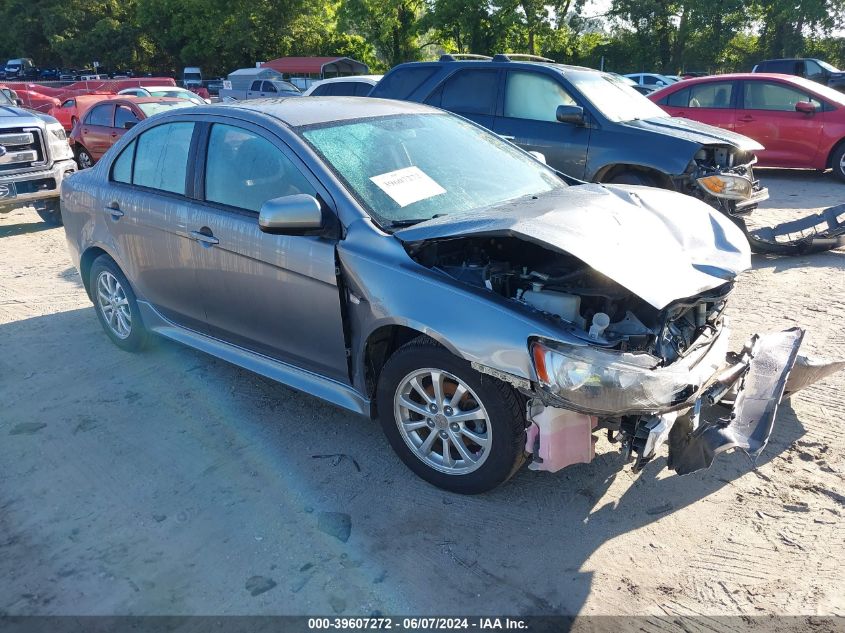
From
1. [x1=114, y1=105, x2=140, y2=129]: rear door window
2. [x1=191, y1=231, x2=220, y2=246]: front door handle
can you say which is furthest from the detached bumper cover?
[x1=114, y1=105, x2=140, y2=129]: rear door window

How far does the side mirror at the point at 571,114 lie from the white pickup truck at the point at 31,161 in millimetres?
6126

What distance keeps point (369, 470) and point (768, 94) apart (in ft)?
33.3

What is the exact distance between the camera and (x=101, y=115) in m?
12.9

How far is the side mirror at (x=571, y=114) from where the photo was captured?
7.43 m

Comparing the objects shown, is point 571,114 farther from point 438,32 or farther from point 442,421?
point 438,32

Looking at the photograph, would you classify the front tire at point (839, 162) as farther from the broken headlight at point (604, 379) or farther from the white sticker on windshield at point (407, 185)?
the broken headlight at point (604, 379)

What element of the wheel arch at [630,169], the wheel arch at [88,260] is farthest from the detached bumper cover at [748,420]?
the wheel arch at [88,260]

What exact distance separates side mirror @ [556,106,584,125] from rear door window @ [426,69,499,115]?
975 millimetres

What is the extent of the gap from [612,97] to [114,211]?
18.4ft

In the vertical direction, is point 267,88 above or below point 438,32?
below

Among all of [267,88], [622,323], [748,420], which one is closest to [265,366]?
[622,323]

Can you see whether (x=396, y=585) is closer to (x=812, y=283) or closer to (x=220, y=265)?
(x=220, y=265)

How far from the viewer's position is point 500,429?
3.05 m

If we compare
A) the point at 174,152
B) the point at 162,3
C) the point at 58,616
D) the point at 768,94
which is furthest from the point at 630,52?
the point at 58,616
